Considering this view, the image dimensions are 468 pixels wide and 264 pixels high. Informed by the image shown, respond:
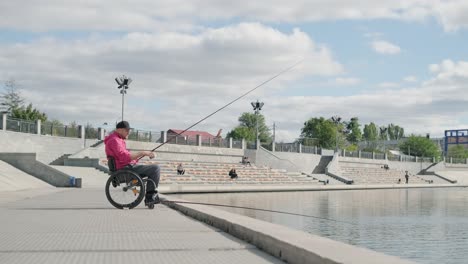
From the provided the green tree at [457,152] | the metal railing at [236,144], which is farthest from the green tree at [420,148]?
the metal railing at [236,144]

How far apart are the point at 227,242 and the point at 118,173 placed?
5.27 meters

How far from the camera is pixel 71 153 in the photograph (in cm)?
4412

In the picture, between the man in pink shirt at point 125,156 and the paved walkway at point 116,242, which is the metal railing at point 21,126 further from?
the paved walkway at point 116,242

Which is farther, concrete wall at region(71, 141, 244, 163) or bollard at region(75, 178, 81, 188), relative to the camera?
concrete wall at region(71, 141, 244, 163)

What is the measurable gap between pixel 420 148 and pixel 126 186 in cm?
13174

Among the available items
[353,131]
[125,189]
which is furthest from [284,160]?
[353,131]

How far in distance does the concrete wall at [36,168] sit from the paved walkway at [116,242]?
76.1 feet

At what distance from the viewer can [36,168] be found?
109 feet

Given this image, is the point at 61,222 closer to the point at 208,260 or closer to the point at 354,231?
the point at 208,260

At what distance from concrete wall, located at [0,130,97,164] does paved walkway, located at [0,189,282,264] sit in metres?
31.4

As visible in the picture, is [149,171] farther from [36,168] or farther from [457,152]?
[457,152]

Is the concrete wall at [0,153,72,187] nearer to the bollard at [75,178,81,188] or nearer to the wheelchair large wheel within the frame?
the bollard at [75,178,81,188]

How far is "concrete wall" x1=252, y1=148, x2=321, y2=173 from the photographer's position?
63.9 metres

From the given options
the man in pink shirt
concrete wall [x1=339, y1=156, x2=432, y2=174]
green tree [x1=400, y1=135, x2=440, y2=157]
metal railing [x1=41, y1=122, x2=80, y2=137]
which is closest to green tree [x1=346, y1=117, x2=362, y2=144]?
green tree [x1=400, y1=135, x2=440, y2=157]
